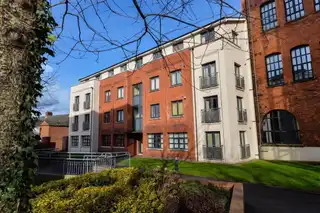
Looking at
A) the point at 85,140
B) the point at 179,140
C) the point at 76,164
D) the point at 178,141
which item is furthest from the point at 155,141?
the point at 85,140

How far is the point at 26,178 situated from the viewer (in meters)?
1.86

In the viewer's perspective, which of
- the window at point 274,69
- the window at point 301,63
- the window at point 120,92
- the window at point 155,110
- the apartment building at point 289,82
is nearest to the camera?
the apartment building at point 289,82

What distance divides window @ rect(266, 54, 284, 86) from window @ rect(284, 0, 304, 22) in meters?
3.22

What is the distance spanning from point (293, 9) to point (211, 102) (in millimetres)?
10366

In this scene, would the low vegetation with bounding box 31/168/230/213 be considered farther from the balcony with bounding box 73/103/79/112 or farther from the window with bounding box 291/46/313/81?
the balcony with bounding box 73/103/79/112

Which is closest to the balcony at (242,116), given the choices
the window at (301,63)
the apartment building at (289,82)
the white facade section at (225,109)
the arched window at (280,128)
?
the white facade section at (225,109)

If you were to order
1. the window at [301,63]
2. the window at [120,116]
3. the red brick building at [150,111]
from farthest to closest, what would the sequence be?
the window at [120,116] < the red brick building at [150,111] < the window at [301,63]

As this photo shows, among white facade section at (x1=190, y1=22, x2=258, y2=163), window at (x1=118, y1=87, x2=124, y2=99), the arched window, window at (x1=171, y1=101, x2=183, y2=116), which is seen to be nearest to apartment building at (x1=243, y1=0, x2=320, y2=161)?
the arched window

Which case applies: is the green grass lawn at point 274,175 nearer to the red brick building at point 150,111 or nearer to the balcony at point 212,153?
the balcony at point 212,153

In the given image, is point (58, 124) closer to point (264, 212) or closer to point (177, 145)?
point (177, 145)

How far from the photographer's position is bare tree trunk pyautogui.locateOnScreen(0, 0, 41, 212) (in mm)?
1747

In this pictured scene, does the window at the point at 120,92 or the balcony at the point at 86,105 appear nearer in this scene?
the window at the point at 120,92

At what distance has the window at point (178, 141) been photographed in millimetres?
20188

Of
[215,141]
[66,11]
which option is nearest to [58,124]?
[215,141]
